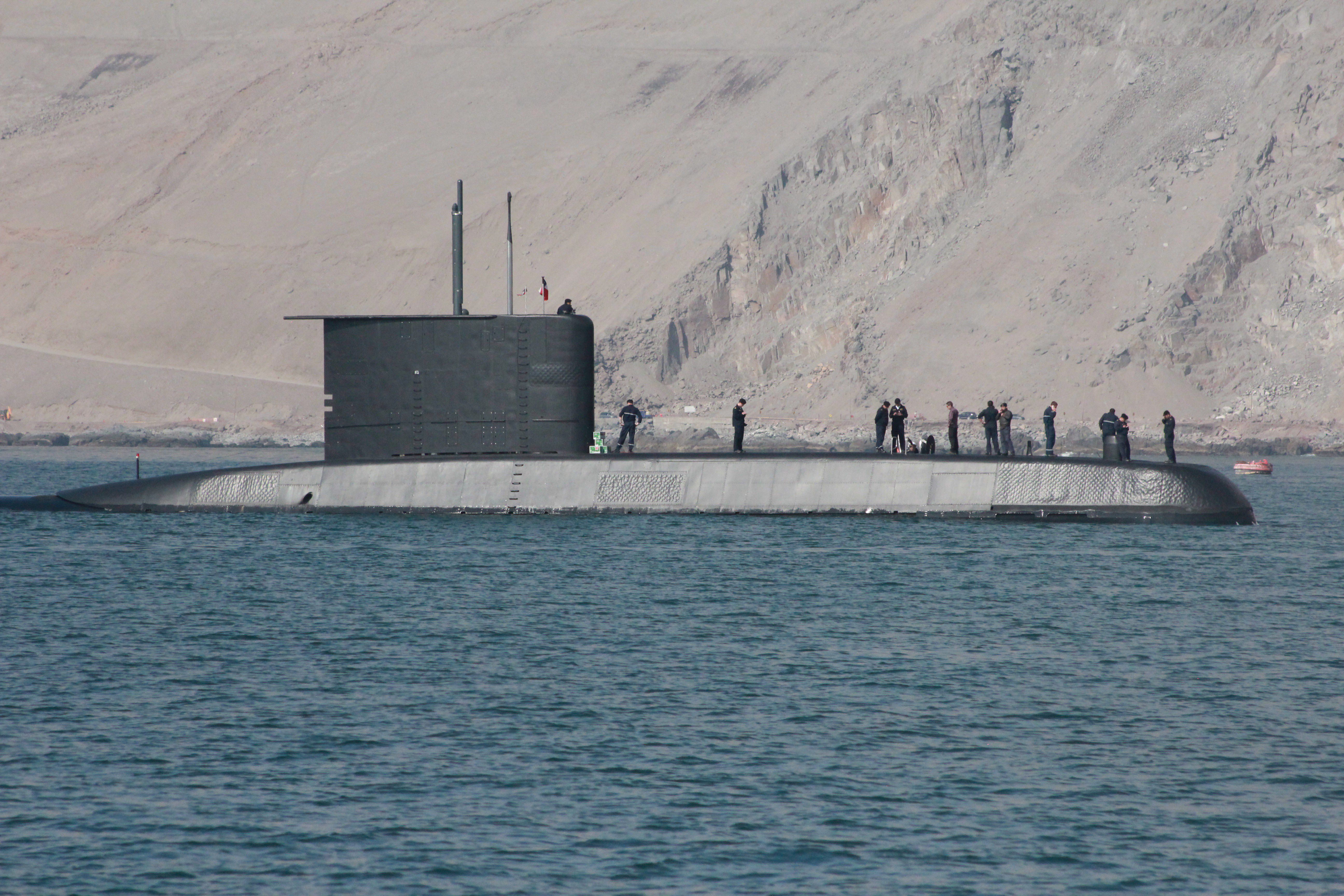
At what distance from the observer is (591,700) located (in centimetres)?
1479

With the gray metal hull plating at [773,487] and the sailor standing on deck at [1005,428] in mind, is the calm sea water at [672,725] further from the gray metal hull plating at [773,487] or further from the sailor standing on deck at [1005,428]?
the sailor standing on deck at [1005,428]

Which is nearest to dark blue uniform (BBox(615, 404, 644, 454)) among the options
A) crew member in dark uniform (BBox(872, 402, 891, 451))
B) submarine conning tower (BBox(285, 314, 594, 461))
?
submarine conning tower (BBox(285, 314, 594, 461))

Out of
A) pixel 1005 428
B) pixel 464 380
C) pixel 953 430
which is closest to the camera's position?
pixel 464 380

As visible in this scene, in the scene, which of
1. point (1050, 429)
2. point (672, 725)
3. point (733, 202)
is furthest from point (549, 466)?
point (733, 202)

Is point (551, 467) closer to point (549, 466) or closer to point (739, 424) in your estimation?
point (549, 466)

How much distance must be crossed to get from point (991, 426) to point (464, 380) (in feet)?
33.9

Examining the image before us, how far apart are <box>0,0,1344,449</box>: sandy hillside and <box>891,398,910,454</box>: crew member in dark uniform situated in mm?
39048

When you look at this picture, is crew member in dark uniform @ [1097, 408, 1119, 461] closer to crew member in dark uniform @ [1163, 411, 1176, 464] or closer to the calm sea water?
the calm sea water

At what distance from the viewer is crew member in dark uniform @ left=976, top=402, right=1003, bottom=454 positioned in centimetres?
3016

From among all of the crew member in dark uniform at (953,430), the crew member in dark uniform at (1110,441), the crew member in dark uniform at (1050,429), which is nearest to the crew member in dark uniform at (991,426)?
the crew member in dark uniform at (953,430)

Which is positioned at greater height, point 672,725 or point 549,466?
point 549,466

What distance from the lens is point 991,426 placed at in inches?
1201

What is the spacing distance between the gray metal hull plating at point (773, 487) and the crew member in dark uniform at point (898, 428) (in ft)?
5.74

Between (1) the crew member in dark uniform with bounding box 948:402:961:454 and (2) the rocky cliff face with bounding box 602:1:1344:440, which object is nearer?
(1) the crew member in dark uniform with bounding box 948:402:961:454
